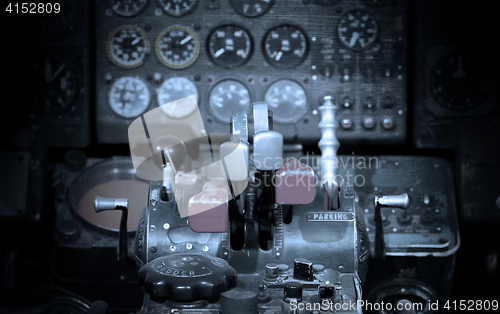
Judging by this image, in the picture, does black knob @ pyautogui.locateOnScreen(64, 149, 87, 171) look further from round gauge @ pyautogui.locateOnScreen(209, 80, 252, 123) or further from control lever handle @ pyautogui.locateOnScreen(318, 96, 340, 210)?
control lever handle @ pyautogui.locateOnScreen(318, 96, 340, 210)

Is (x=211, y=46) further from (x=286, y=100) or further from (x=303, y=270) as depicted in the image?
(x=303, y=270)

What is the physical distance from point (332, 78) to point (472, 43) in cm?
85

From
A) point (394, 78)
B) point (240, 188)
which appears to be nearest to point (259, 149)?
point (240, 188)

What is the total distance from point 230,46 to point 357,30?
0.78m

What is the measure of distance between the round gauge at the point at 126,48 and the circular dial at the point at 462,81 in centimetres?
181

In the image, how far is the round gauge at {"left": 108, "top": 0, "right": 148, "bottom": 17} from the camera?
9.50 ft

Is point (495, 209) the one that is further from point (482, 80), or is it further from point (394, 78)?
point (394, 78)

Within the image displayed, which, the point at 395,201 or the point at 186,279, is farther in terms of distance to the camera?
the point at 395,201

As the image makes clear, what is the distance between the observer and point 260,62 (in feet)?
9.52

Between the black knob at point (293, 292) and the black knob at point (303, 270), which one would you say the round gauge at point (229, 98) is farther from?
the black knob at point (293, 292)

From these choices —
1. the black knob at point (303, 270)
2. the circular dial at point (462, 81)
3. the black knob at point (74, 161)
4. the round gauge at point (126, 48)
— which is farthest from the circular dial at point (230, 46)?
the black knob at point (303, 270)

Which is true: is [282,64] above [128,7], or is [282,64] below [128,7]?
below

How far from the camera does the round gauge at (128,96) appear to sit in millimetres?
2904

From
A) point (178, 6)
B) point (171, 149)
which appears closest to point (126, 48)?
point (178, 6)
